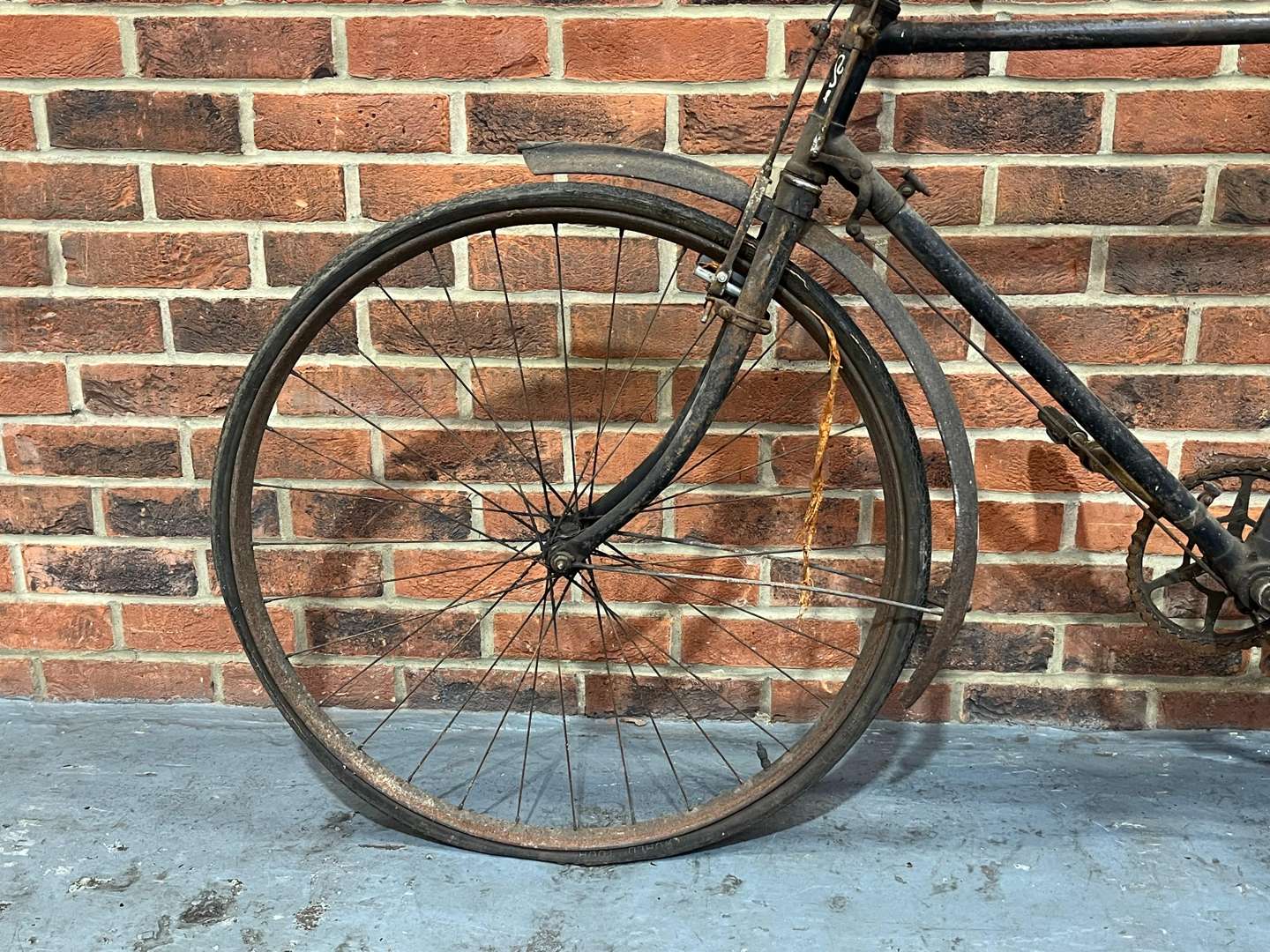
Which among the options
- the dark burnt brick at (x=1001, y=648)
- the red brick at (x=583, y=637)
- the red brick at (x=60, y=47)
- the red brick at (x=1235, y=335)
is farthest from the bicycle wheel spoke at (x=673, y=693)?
the red brick at (x=60, y=47)

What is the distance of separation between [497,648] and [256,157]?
0.81 meters

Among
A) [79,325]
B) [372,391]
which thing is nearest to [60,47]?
[79,325]

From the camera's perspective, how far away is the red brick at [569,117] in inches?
61.2

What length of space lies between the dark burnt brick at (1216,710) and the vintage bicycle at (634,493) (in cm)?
12

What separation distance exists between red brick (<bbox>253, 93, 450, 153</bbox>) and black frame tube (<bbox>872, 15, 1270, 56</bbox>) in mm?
634

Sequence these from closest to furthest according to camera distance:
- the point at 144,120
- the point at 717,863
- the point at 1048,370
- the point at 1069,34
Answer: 1. the point at 1069,34
2. the point at 1048,370
3. the point at 717,863
4. the point at 144,120

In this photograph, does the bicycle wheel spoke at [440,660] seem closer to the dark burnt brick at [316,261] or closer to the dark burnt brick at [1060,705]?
the dark burnt brick at [316,261]

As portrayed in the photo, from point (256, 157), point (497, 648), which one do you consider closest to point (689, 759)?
point (497, 648)

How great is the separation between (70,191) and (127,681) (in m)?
0.77

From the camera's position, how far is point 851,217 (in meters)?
1.31

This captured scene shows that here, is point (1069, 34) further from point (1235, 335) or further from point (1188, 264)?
point (1235, 335)

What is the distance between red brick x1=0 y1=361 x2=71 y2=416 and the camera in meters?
1.71

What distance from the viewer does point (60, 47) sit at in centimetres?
158

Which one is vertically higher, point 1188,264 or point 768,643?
point 1188,264
